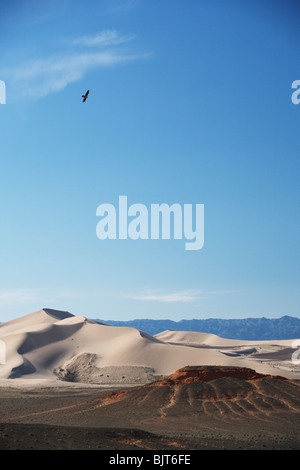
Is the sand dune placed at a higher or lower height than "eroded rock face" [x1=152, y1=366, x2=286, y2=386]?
lower

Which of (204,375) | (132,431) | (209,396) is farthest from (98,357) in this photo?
(132,431)

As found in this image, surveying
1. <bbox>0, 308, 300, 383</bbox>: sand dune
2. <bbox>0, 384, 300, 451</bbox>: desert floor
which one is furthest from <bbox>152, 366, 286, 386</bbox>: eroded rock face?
<bbox>0, 308, 300, 383</bbox>: sand dune

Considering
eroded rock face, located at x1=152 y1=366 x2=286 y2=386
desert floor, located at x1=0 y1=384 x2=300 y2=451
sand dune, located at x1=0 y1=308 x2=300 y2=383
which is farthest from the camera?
sand dune, located at x1=0 y1=308 x2=300 y2=383

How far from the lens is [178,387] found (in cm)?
4391

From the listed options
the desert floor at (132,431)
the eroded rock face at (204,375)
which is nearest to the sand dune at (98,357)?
the eroded rock face at (204,375)

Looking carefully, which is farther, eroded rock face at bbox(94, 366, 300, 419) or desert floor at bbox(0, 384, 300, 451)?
eroded rock face at bbox(94, 366, 300, 419)

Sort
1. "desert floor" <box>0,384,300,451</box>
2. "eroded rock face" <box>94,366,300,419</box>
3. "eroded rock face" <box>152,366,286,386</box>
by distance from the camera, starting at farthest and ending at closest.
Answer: "eroded rock face" <box>152,366,286,386</box>, "eroded rock face" <box>94,366,300,419</box>, "desert floor" <box>0,384,300,451</box>

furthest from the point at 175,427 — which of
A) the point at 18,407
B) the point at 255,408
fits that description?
the point at 18,407

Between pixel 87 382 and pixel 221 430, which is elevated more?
pixel 221 430

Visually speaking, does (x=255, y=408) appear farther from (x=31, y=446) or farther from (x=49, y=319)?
(x=49, y=319)

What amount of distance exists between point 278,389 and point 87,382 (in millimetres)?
41721

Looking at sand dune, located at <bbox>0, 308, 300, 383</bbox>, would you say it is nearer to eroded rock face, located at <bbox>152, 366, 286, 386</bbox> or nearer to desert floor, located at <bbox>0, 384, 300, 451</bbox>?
eroded rock face, located at <bbox>152, 366, 286, 386</bbox>

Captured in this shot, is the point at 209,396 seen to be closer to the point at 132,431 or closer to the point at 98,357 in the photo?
the point at 132,431

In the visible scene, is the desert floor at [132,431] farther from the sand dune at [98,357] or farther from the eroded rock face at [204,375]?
the sand dune at [98,357]
